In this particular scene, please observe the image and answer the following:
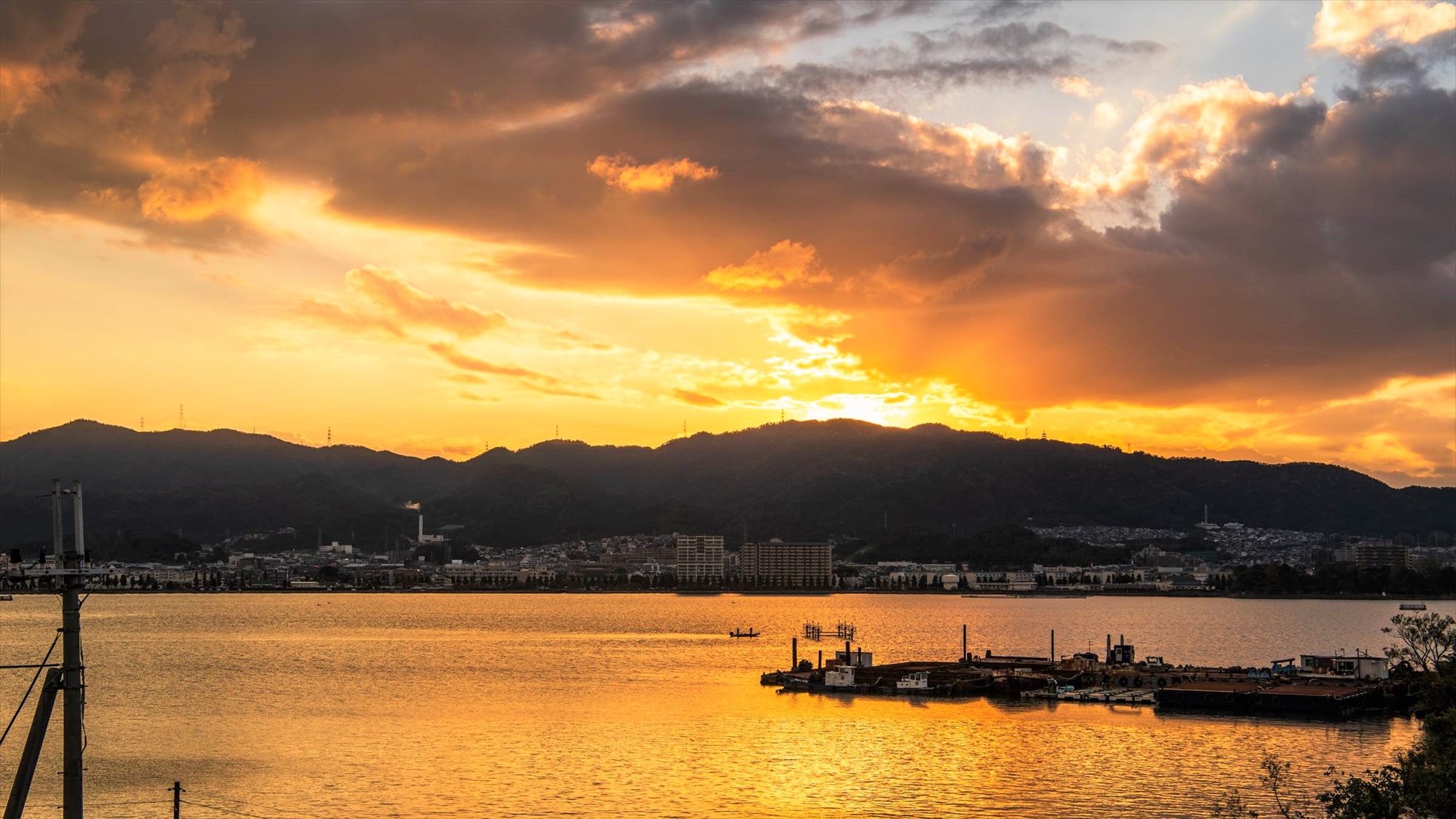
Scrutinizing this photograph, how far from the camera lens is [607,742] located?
57.3 metres

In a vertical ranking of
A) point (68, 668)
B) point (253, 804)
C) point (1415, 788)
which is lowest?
point (253, 804)

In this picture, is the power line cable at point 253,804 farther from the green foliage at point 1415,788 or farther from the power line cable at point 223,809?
the green foliage at point 1415,788

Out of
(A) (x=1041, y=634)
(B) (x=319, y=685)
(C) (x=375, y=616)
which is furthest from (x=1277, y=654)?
(C) (x=375, y=616)

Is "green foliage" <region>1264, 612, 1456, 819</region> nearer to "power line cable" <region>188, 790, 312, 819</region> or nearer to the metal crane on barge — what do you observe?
the metal crane on barge

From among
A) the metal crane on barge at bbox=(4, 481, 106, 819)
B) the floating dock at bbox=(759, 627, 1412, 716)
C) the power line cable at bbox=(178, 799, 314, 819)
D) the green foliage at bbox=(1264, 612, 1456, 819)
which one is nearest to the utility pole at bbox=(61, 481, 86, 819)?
the metal crane on barge at bbox=(4, 481, 106, 819)

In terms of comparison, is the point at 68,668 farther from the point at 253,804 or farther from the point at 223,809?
the point at 253,804

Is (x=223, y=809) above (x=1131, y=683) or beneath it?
above

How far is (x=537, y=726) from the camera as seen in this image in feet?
205

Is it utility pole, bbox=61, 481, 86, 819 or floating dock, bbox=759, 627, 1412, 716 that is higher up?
utility pole, bbox=61, 481, 86, 819

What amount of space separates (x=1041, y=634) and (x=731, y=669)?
55542mm

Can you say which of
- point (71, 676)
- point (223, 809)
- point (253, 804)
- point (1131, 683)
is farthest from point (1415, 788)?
point (1131, 683)

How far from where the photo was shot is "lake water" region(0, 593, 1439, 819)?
4450cm

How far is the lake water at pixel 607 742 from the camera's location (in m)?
44.5

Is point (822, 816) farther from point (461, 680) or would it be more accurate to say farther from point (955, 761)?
point (461, 680)
